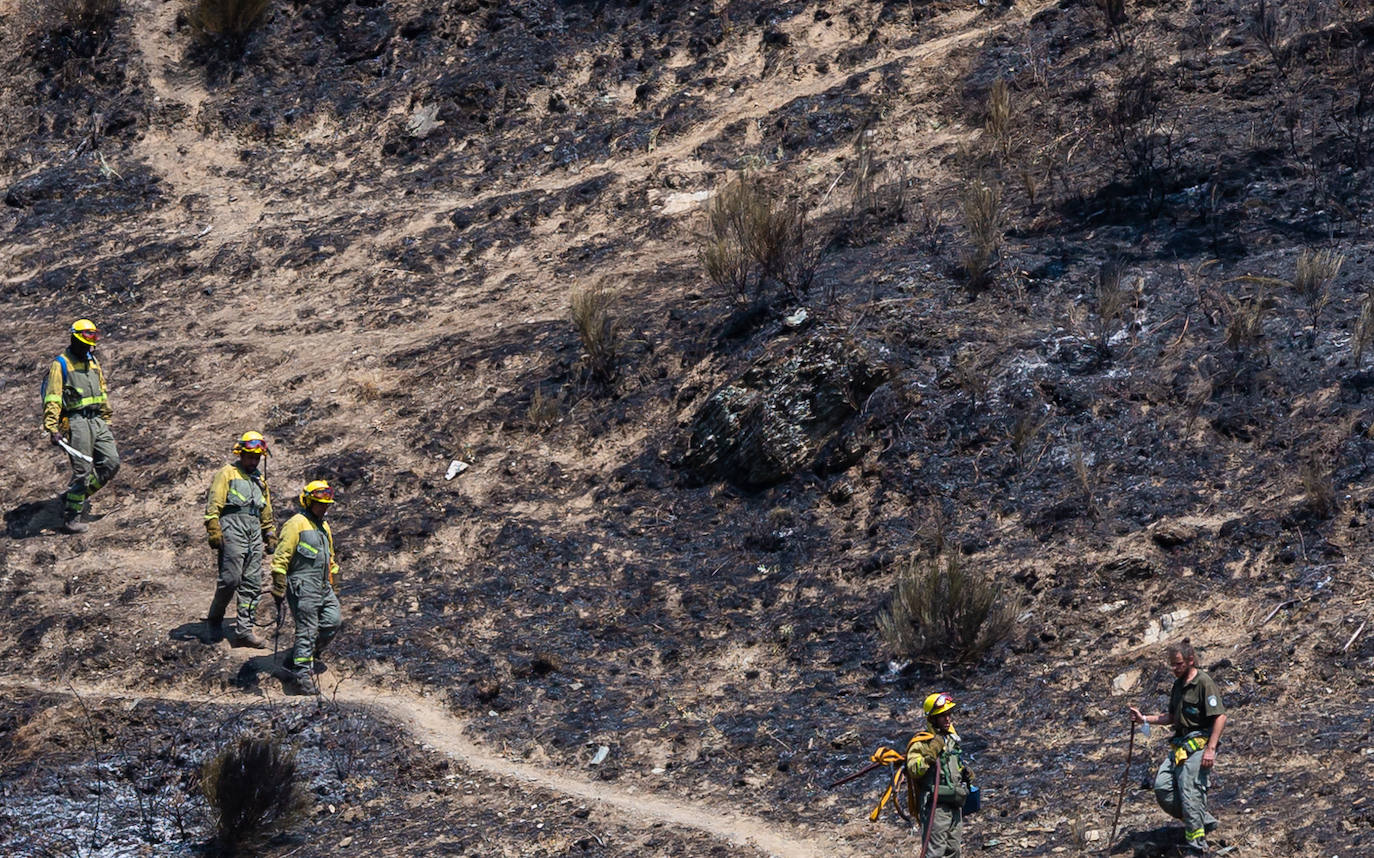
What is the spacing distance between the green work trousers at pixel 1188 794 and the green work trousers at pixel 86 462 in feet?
29.9

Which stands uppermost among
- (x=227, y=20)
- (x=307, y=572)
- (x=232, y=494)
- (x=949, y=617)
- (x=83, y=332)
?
(x=227, y=20)

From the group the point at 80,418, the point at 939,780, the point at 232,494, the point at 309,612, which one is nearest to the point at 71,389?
the point at 80,418

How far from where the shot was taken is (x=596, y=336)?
13.1 meters

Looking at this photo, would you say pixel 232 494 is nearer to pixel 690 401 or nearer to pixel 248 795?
pixel 248 795

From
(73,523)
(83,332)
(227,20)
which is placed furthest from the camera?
(227,20)

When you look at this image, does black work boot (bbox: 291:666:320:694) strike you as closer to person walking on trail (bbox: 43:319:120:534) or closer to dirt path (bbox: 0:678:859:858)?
dirt path (bbox: 0:678:859:858)

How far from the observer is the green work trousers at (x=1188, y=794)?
700cm

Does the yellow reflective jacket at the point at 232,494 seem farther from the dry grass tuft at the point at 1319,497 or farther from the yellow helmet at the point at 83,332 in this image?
the dry grass tuft at the point at 1319,497

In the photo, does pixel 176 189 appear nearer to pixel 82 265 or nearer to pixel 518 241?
pixel 82 265

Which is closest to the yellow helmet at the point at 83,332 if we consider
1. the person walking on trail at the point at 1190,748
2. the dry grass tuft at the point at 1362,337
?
the person walking on trail at the point at 1190,748

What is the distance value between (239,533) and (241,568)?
0.84 ft

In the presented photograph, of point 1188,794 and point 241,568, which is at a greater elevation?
point 241,568

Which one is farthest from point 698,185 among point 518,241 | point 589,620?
point 589,620

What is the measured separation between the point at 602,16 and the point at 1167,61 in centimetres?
699
